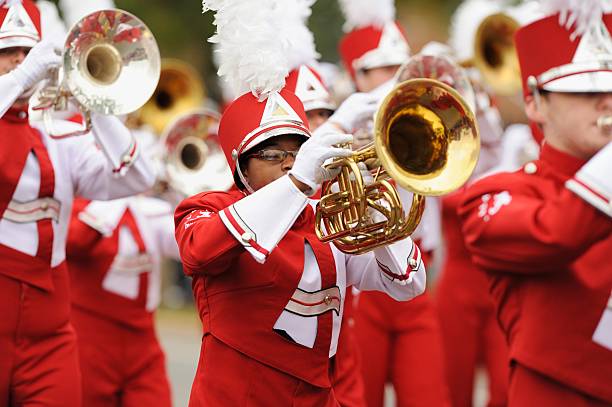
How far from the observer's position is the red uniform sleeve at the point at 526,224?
11.7 ft

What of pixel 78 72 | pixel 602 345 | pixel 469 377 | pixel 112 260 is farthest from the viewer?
pixel 469 377

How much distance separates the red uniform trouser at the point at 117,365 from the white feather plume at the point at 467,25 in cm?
321

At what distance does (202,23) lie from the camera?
62.5 ft

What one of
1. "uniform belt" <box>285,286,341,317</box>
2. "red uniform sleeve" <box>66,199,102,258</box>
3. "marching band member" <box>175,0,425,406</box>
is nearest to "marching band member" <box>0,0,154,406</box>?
"red uniform sleeve" <box>66,199,102,258</box>

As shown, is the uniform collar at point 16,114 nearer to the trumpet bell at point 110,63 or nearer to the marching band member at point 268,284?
the trumpet bell at point 110,63

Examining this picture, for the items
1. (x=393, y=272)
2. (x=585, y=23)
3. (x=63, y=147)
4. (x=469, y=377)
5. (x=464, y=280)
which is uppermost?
(x=585, y=23)

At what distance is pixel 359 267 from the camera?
4.58m

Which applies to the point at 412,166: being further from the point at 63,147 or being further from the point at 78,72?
the point at 63,147

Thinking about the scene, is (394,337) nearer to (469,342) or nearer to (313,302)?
(469,342)

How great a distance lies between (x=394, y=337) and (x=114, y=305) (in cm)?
152

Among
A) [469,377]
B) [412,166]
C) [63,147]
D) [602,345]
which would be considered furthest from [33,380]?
[469,377]

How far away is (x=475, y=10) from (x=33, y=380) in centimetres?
459

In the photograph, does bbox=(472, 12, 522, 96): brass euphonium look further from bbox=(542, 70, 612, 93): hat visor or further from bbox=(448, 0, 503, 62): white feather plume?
bbox=(542, 70, 612, 93): hat visor

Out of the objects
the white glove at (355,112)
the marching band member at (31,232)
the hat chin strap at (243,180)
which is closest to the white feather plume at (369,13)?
the white glove at (355,112)
